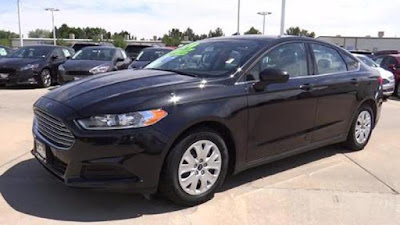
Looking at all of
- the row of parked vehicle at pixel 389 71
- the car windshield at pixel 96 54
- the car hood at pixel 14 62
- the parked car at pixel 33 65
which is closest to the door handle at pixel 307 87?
the row of parked vehicle at pixel 389 71

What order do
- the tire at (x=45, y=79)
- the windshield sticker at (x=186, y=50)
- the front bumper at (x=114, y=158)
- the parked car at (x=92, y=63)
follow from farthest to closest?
the tire at (x=45, y=79)
the parked car at (x=92, y=63)
the windshield sticker at (x=186, y=50)
the front bumper at (x=114, y=158)

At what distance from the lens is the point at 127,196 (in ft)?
14.7

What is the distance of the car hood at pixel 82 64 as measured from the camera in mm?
13376

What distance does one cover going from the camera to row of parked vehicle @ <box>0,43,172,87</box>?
44.2ft

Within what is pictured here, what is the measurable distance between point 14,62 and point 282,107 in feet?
38.0

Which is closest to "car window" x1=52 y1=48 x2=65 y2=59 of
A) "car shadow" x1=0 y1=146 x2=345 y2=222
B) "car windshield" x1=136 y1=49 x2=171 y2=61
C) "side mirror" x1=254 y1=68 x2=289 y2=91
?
"car windshield" x1=136 y1=49 x2=171 y2=61

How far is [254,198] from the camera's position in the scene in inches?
179

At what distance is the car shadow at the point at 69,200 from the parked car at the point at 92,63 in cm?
785

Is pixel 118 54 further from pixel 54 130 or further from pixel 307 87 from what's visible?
pixel 54 130

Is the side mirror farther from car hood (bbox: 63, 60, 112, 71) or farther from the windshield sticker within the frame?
car hood (bbox: 63, 60, 112, 71)

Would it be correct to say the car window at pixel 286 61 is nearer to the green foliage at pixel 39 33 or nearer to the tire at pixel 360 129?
the tire at pixel 360 129

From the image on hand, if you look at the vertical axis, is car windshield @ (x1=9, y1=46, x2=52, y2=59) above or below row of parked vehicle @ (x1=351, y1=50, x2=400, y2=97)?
above

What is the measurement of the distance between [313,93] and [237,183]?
1404 millimetres

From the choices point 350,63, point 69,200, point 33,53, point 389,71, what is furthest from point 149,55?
point 69,200
